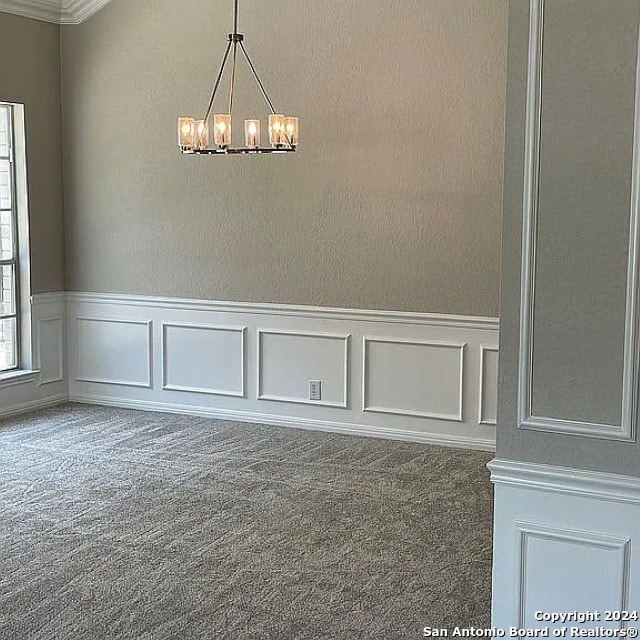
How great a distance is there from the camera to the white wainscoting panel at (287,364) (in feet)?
19.3

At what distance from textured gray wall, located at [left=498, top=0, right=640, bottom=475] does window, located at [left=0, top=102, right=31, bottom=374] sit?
4972 millimetres

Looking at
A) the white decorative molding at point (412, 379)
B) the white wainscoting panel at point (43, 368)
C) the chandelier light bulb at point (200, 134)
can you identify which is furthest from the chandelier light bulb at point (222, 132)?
the white wainscoting panel at point (43, 368)

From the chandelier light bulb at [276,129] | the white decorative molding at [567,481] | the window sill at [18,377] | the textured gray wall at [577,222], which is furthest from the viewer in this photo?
the window sill at [18,377]

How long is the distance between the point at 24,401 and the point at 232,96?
→ 8.64 feet

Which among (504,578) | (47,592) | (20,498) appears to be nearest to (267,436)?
(20,498)

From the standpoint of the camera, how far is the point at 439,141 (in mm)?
5754

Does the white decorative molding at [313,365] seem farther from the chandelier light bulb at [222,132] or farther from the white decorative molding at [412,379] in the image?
the chandelier light bulb at [222,132]

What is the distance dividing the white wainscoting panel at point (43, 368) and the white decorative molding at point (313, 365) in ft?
5.44

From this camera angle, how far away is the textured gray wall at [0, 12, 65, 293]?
647cm

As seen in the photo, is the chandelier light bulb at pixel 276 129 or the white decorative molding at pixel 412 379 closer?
the chandelier light bulb at pixel 276 129

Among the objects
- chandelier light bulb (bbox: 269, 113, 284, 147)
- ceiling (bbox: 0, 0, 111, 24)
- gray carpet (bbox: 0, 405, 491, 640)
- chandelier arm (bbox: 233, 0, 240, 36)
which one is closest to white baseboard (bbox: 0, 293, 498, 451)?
gray carpet (bbox: 0, 405, 491, 640)

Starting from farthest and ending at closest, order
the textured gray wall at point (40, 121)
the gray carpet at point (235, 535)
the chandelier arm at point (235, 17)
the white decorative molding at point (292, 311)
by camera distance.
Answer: the textured gray wall at point (40, 121) → the chandelier arm at point (235, 17) → the white decorative molding at point (292, 311) → the gray carpet at point (235, 535)

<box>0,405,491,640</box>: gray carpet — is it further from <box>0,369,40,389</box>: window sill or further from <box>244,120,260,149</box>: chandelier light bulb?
<box>244,120,260,149</box>: chandelier light bulb

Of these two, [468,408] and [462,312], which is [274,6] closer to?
[462,312]
